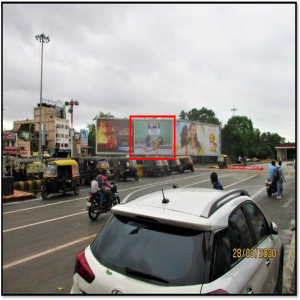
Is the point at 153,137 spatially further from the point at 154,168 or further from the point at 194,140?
the point at 154,168

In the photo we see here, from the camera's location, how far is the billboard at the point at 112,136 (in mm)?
38156

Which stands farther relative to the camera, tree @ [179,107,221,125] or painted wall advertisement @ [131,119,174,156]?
tree @ [179,107,221,125]

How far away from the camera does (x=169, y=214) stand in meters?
2.29

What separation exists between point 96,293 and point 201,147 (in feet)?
142

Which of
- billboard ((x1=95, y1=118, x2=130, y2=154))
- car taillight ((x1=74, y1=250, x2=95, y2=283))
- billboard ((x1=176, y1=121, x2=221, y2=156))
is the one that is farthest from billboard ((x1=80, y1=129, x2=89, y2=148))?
car taillight ((x1=74, y1=250, x2=95, y2=283))

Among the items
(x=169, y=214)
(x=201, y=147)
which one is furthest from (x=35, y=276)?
(x=201, y=147)

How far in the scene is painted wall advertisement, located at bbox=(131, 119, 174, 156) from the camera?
3766 cm

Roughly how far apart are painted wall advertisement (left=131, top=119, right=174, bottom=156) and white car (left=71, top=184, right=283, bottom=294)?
115 feet

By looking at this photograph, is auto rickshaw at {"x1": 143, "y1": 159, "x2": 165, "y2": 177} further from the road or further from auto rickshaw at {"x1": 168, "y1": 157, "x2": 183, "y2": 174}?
the road

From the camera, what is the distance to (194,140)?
4381cm

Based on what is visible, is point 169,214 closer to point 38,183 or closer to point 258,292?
point 258,292

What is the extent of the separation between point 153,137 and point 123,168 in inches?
528

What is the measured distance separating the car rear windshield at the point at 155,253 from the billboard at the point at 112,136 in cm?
3625
